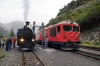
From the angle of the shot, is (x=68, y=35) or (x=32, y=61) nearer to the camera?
(x=32, y=61)

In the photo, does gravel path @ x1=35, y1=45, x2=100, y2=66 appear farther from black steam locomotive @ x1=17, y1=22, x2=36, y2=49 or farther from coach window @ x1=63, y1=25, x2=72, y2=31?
black steam locomotive @ x1=17, y1=22, x2=36, y2=49

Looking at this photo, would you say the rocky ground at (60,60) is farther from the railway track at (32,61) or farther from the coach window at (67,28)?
the coach window at (67,28)

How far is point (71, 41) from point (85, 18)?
12.9 meters

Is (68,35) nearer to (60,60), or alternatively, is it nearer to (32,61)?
(60,60)

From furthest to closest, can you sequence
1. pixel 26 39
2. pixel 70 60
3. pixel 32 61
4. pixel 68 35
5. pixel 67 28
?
1. pixel 26 39
2. pixel 67 28
3. pixel 68 35
4. pixel 70 60
5. pixel 32 61

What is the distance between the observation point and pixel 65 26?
20.6 metres

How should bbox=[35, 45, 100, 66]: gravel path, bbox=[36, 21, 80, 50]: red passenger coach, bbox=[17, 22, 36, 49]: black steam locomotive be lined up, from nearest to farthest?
bbox=[35, 45, 100, 66]: gravel path
bbox=[36, 21, 80, 50]: red passenger coach
bbox=[17, 22, 36, 49]: black steam locomotive

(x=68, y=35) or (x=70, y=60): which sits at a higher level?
(x=68, y=35)

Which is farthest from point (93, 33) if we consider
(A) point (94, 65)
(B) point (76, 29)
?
(A) point (94, 65)

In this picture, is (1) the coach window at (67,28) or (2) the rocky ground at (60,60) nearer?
(2) the rocky ground at (60,60)

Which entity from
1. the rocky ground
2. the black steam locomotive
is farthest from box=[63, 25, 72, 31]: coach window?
the rocky ground

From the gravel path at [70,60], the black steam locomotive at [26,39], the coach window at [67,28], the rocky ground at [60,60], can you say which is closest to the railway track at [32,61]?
the rocky ground at [60,60]

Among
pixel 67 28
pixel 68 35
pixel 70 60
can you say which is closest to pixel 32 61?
pixel 70 60

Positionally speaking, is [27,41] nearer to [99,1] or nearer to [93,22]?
[93,22]
